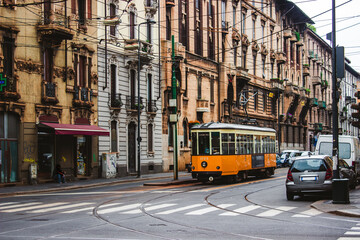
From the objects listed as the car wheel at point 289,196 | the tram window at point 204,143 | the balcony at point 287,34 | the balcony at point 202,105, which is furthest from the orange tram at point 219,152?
the balcony at point 287,34

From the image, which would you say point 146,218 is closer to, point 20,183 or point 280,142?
point 20,183

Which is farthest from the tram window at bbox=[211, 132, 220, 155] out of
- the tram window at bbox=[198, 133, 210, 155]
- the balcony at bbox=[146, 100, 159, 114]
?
the balcony at bbox=[146, 100, 159, 114]

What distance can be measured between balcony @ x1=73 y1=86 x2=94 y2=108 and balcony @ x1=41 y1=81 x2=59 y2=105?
199cm

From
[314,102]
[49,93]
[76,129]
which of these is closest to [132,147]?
[76,129]

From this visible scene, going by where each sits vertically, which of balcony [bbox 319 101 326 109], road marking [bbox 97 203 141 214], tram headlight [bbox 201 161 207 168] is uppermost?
balcony [bbox 319 101 326 109]

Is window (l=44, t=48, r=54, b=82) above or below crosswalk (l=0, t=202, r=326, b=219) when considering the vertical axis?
above

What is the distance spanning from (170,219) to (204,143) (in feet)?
50.5

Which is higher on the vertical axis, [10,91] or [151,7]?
[151,7]

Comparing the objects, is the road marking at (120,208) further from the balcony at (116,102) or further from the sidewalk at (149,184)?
the balcony at (116,102)

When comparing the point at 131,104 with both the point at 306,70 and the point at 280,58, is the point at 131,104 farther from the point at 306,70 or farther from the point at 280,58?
the point at 306,70

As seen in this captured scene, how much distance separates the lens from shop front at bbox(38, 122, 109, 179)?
31391 millimetres

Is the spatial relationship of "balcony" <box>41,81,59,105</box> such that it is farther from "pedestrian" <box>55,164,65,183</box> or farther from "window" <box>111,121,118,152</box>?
"window" <box>111,121,118,152</box>

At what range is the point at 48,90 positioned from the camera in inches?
1248

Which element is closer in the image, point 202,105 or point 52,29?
point 52,29
